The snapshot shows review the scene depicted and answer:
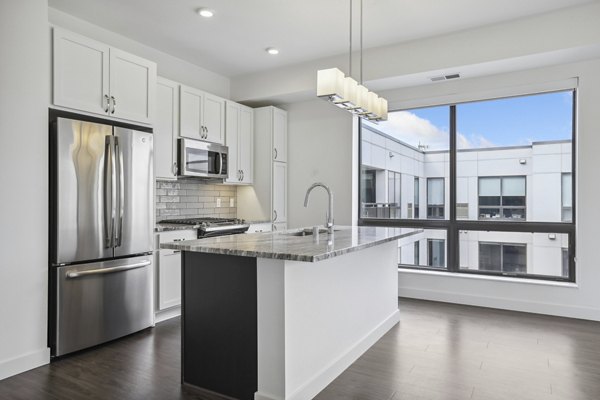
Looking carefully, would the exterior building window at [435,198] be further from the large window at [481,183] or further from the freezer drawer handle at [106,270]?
the freezer drawer handle at [106,270]

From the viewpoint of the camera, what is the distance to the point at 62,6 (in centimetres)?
356

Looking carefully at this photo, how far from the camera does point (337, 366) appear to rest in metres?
2.75

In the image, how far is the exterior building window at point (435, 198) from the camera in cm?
492

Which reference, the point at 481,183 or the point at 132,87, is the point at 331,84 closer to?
the point at 132,87

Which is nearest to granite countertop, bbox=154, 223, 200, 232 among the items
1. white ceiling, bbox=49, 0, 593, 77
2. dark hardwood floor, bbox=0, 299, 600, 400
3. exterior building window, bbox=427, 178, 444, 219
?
dark hardwood floor, bbox=0, 299, 600, 400

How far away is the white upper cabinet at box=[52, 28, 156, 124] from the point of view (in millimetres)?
3064

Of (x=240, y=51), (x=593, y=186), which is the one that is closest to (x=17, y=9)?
(x=240, y=51)

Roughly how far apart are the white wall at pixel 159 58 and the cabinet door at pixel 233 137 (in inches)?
18.8

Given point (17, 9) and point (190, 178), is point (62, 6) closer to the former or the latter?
point (17, 9)

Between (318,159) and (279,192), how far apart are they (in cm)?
71

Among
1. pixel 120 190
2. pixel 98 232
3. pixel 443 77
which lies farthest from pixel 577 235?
pixel 98 232

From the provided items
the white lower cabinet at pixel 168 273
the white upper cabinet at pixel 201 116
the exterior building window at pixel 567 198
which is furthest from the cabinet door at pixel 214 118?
the exterior building window at pixel 567 198

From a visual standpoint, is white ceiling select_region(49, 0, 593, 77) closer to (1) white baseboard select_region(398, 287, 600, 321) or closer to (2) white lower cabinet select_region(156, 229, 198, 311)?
(2) white lower cabinet select_region(156, 229, 198, 311)

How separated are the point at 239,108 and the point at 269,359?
148 inches
